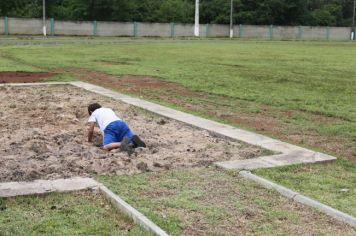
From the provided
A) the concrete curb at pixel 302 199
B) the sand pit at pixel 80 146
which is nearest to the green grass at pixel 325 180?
the concrete curb at pixel 302 199

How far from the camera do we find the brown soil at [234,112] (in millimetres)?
8953

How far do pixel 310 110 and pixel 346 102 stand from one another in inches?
68.9

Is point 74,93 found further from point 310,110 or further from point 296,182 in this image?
point 296,182

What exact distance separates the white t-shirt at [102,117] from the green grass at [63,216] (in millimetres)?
2399

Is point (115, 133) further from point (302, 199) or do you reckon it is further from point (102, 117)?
point (302, 199)

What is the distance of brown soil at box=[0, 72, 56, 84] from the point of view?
656 inches

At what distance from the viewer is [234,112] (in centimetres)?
1168

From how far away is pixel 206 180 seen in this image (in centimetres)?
654

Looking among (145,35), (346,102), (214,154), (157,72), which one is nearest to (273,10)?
(145,35)

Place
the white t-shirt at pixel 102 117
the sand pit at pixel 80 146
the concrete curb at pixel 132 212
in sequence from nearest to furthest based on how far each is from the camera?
the concrete curb at pixel 132 212 < the sand pit at pixel 80 146 < the white t-shirt at pixel 102 117

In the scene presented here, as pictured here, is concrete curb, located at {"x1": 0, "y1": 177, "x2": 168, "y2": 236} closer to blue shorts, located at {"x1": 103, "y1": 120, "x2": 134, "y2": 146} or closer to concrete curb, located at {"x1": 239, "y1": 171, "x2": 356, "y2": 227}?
concrete curb, located at {"x1": 239, "y1": 171, "x2": 356, "y2": 227}

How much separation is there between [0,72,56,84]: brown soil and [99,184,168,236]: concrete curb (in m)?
11.2

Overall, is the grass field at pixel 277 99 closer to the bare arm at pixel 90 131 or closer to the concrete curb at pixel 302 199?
the concrete curb at pixel 302 199

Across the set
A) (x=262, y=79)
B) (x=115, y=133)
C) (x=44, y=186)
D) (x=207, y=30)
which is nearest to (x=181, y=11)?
(x=207, y=30)
